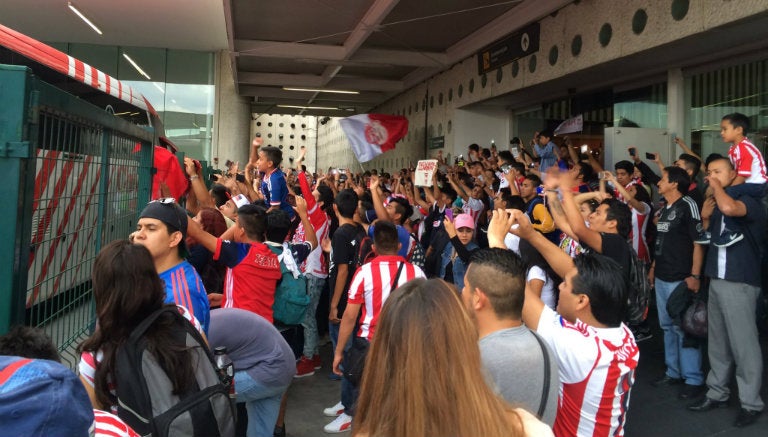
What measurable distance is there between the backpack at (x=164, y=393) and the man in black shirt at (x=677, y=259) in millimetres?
4433

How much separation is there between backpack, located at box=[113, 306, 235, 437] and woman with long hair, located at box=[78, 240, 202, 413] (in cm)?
2

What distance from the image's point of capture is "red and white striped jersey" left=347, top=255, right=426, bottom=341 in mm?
4168

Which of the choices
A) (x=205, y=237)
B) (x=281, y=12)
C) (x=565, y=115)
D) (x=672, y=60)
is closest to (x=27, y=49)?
(x=205, y=237)

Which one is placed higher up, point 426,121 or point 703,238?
point 426,121

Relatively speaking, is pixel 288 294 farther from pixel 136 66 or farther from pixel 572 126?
pixel 136 66

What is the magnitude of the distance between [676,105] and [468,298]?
8.04 metres

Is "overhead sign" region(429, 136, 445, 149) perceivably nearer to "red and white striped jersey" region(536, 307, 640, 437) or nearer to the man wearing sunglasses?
the man wearing sunglasses

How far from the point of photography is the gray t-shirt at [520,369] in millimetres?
2137

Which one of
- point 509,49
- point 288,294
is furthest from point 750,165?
point 509,49

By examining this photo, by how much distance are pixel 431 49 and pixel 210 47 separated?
28.3 ft

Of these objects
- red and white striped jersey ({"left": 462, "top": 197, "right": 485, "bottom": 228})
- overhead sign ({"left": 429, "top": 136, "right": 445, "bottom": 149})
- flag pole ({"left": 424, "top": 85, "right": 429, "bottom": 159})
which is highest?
flag pole ({"left": 424, "top": 85, "right": 429, "bottom": 159})

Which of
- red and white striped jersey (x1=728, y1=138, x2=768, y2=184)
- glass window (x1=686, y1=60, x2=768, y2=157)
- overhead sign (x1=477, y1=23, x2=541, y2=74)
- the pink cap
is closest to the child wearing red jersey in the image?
red and white striped jersey (x1=728, y1=138, x2=768, y2=184)

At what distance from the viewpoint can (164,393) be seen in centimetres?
195

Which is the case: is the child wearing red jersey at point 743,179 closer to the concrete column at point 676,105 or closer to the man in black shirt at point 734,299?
the man in black shirt at point 734,299
